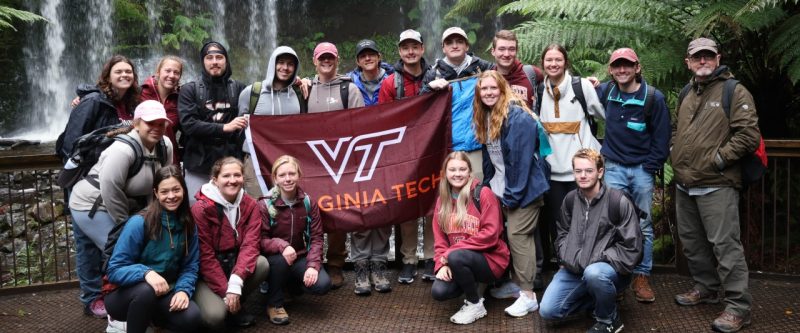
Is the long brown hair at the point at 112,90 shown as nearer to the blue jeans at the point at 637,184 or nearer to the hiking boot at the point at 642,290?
the blue jeans at the point at 637,184

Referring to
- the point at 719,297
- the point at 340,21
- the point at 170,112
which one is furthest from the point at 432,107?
the point at 340,21

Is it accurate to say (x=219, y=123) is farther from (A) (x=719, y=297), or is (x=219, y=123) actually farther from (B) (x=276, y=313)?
(A) (x=719, y=297)

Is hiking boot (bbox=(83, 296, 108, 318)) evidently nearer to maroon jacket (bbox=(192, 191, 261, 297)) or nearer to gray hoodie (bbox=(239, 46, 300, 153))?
maroon jacket (bbox=(192, 191, 261, 297))

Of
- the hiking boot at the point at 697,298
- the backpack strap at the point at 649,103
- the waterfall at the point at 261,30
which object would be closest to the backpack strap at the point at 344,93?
the backpack strap at the point at 649,103

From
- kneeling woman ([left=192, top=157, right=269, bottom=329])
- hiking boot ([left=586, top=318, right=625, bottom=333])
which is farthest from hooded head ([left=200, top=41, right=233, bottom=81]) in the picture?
hiking boot ([left=586, top=318, right=625, bottom=333])

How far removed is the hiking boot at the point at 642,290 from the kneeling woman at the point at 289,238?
88.3 inches

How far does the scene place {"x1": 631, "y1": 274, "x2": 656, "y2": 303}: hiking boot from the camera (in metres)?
5.24

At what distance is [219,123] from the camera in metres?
5.43

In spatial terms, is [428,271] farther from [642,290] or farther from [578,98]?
[578,98]

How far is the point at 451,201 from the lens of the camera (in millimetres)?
5066

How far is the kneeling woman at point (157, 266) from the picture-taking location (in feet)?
14.1

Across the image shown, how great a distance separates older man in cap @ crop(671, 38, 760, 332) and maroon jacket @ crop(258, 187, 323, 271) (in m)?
2.53

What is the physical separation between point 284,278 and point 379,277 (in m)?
0.95

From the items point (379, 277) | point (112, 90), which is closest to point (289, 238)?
point (379, 277)
